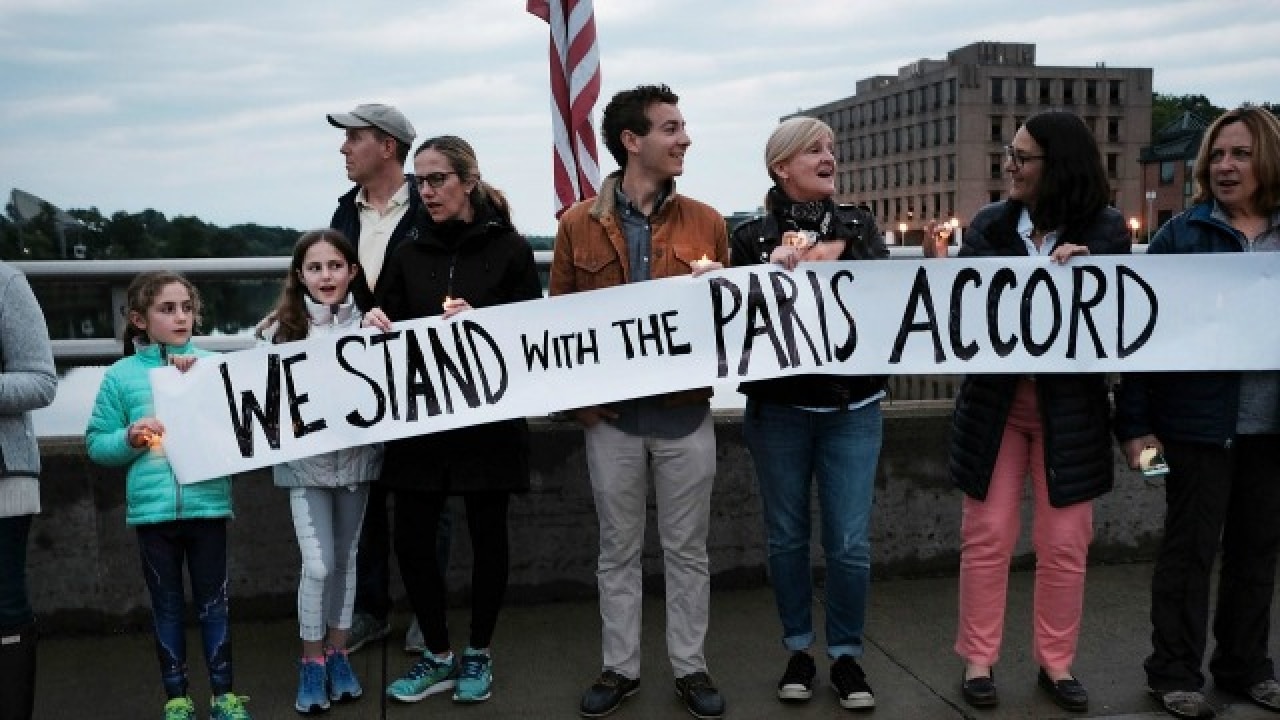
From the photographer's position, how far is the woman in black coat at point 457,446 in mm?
4082

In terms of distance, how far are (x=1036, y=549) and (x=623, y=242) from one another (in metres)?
1.81

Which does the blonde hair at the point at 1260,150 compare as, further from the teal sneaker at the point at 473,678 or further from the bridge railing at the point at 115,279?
the teal sneaker at the point at 473,678

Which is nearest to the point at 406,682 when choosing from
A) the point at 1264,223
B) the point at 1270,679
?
the point at 1270,679

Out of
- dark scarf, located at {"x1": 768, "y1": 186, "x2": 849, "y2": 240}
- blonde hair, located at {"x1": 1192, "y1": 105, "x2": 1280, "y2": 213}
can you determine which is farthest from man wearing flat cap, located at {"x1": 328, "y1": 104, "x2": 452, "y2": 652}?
blonde hair, located at {"x1": 1192, "y1": 105, "x2": 1280, "y2": 213}

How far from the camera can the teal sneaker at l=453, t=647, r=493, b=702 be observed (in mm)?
4156

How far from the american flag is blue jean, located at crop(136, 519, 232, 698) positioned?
275 cm

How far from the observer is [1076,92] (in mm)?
131250

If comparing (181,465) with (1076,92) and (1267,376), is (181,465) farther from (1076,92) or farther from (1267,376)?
(1076,92)

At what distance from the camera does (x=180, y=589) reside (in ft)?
12.8

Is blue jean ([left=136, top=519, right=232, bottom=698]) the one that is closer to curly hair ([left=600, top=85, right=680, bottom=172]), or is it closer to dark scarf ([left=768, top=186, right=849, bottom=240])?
curly hair ([left=600, top=85, right=680, bottom=172])

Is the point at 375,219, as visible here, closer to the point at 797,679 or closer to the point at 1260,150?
the point at 797,679

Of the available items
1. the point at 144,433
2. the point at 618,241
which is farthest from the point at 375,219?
the point at 144,433

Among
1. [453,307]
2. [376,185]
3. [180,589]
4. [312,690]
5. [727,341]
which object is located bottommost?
[312,690]

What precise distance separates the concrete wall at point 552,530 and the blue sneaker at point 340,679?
1.01 meters
